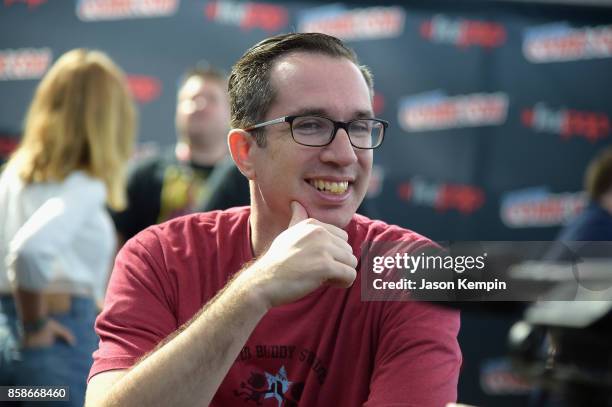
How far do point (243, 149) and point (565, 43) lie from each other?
135 inches

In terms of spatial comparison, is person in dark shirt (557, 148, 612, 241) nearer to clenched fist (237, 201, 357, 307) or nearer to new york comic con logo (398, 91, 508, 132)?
new york comic con logo (398, 91, 508, 132)

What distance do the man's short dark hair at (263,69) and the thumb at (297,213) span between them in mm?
161

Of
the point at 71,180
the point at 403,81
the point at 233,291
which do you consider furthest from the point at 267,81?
the point at 403,81

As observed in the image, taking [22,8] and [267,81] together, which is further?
[22,8]

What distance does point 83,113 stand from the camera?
2861 millimetres

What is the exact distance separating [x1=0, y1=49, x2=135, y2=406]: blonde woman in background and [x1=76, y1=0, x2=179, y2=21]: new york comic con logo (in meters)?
1.62

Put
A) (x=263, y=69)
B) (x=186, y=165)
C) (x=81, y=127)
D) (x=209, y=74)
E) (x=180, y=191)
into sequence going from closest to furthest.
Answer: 1. (x=263, y=69)
2. (x=81, y=127)
3. (x=180, y=191)
4. (x=186, y=165)
5. (x=209, y=74)

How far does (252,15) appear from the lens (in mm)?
4664

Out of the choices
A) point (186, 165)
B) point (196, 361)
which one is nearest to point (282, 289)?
point (196, 361)

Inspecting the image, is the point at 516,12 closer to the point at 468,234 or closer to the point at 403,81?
the point at 403,81

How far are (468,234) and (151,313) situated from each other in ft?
11.1

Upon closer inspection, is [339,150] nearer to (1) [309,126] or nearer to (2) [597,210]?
(1) [309,126]

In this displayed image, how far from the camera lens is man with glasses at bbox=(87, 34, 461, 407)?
151 centimetres

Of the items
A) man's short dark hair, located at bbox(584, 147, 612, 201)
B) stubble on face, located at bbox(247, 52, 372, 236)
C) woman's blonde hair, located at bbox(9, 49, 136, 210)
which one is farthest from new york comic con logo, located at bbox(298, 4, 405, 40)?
stubble on face, located at bbox(247, 52, 372, 236)
